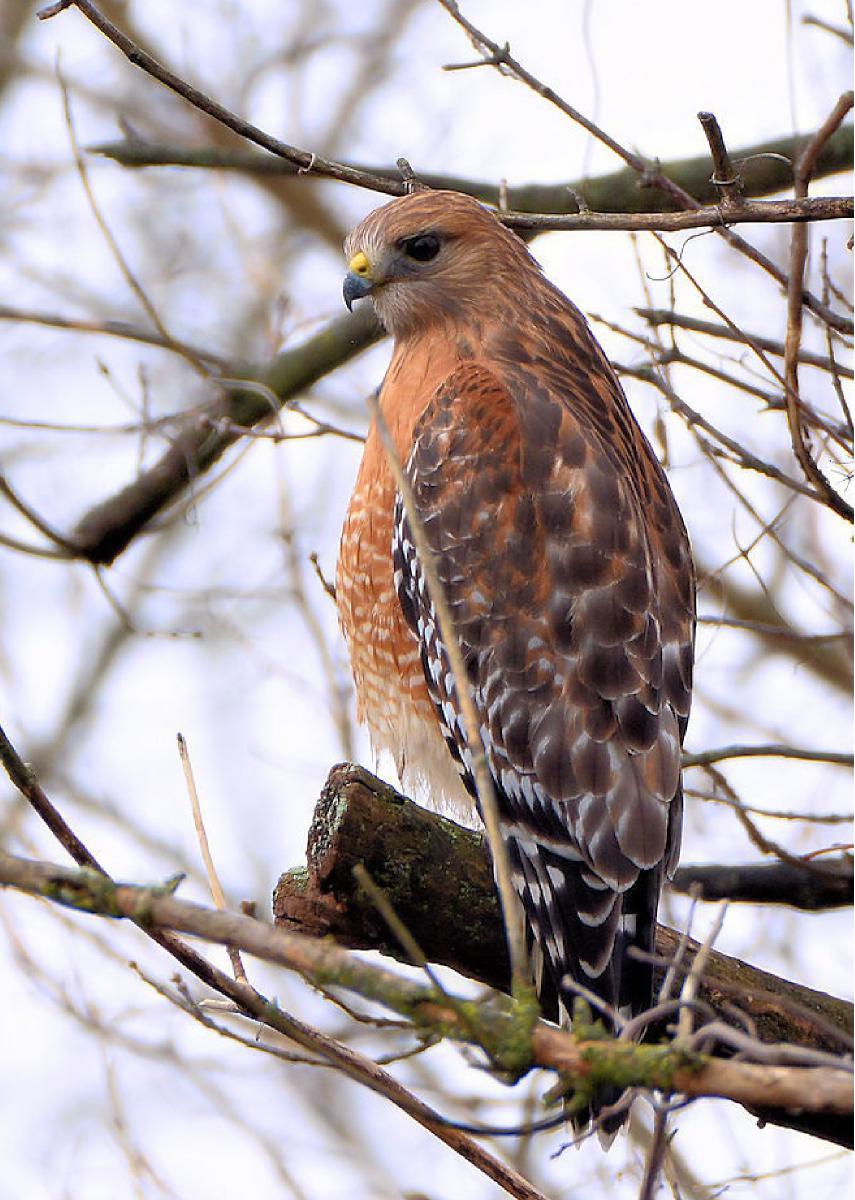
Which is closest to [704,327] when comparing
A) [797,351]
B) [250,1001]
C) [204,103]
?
[797,351]

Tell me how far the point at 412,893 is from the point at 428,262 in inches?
78.1

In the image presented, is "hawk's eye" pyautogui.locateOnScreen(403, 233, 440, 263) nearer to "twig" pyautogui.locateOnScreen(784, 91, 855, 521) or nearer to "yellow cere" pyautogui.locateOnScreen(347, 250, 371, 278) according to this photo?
"yellow cere" pyautogui.locateOnScreen(347, 250, 371, 278)

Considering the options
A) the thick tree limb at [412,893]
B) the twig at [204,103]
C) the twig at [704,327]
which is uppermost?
the twig at [704,327]

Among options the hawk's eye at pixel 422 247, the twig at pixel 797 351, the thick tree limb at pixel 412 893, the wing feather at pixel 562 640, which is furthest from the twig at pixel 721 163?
the hawk's eye at pixel 422 247

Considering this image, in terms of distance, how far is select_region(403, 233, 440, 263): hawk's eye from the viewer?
4.59 m

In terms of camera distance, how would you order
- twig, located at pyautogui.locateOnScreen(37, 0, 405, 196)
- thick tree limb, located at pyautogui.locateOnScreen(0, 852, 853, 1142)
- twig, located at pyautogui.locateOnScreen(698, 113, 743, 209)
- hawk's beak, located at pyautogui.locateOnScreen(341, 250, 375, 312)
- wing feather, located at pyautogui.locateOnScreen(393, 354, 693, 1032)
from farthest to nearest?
hawk's beak, located at pyautogui.locateOnScreen(341, 250, 375, 312) < wing feather, located at pyautogui.locateOnScreen(393, 354, 693, 1032) < twig, located at pyautogui.locateOnScreen(37, 0, 405, 196) < twig, located at pyautogui.locateOnScreen(698, 113, 743, 209) < thick tree limb, located at pyautogui.locateOnScreen(0, 852, 853, 1142)

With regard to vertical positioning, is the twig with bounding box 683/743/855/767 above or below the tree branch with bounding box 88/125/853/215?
below

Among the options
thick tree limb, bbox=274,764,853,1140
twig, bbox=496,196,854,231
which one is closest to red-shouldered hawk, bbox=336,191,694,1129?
thick tree limb, bbox=274,764,853,1140

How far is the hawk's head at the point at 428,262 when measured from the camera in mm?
4559

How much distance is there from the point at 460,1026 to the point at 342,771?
165 centimetres

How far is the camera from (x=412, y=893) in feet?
11.7

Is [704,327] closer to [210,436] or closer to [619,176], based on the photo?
[619,176]

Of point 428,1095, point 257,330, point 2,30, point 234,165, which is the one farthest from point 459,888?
point 2,30

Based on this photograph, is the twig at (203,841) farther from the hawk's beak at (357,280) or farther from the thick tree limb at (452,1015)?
the hawk's beak at (357,280)
